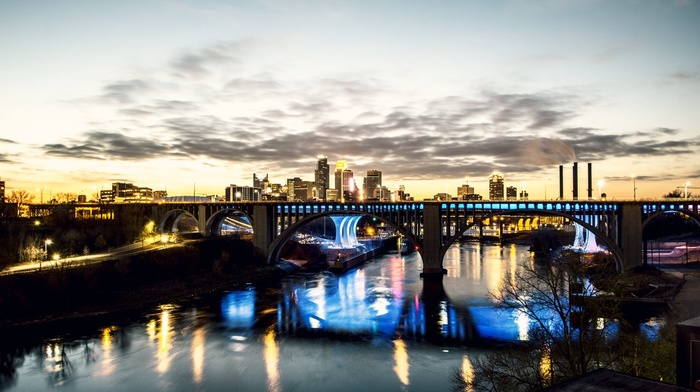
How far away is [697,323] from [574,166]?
421 feet

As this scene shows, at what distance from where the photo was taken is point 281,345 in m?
34.9

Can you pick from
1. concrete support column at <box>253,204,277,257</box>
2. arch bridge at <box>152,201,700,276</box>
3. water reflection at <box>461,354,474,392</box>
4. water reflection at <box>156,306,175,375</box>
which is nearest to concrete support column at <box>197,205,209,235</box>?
arch bridge at <box>152,201,700,276</box>

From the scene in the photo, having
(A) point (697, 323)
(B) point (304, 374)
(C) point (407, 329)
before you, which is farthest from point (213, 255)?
(A) point (697, 323)

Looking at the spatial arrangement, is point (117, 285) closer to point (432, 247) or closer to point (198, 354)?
point (198, 354)

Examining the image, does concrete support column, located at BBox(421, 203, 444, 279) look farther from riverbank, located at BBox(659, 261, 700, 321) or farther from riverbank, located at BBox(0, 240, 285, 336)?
riverbank, located at BBox(659, 261, 700, 321)

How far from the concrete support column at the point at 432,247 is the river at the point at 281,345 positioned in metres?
9.96

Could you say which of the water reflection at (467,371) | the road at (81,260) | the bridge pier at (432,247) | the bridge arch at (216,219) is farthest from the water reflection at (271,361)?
the bridge arch at (216,219)

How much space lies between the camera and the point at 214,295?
54656 mm

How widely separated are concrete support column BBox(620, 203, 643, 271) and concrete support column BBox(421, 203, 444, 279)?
72.0 feet

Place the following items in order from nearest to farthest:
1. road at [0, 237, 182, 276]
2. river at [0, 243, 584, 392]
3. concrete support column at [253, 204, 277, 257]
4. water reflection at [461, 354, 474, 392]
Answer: water reflection at [461, 354, 474, 392], river at [0, 243, 584, 392], road at [0, 237, 182, 276], concrete support column at [253, 204, 277, 257]

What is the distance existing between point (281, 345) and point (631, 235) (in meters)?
46.3

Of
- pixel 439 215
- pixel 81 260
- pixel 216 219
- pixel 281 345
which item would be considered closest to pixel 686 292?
pixel 439 215

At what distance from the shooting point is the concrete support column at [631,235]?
5891 centimetres

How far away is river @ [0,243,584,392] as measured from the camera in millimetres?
27625
